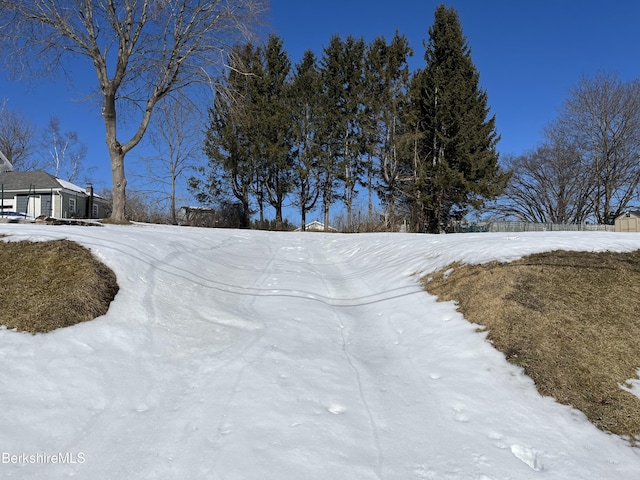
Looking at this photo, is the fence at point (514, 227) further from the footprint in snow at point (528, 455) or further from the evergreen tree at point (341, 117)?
the footprint in snow at point (528, 455)

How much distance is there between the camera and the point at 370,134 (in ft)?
86.6

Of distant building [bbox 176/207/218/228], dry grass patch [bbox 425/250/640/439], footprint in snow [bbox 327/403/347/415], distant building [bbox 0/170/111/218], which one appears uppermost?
distant building [bbox 0/170/111/218]

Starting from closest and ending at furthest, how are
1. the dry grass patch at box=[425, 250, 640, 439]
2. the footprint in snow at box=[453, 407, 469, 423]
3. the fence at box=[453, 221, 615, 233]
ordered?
the footprint in snow at box=[453, 407, 469, 423] < the dry grass patch at box=[425, 250, 640, 439] < the fence at box=[453, 221, 615, 233]

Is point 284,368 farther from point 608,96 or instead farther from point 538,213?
point 538,213

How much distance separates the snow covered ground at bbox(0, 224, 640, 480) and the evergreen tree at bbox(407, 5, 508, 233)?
21142 millimetres

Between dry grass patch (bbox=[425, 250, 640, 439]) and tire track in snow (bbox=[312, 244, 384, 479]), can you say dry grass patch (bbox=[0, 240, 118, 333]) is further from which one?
dry grass patch (bbox=[425, 250, 640, 439])

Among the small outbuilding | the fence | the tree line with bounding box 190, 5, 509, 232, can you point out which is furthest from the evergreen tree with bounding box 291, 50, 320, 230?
the small outbuilding

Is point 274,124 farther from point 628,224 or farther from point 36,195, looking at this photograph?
point 628,224

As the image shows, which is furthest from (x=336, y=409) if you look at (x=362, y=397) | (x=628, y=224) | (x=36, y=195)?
(x=36, y=195)

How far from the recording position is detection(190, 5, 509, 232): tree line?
25016mm

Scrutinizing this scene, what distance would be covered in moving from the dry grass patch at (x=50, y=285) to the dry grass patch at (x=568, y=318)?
4.30 m

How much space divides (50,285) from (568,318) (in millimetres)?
5803

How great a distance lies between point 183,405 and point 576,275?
515 cm

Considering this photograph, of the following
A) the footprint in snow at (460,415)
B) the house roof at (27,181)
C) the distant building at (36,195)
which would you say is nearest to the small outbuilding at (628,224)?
the footprint in snow at (460,415)
